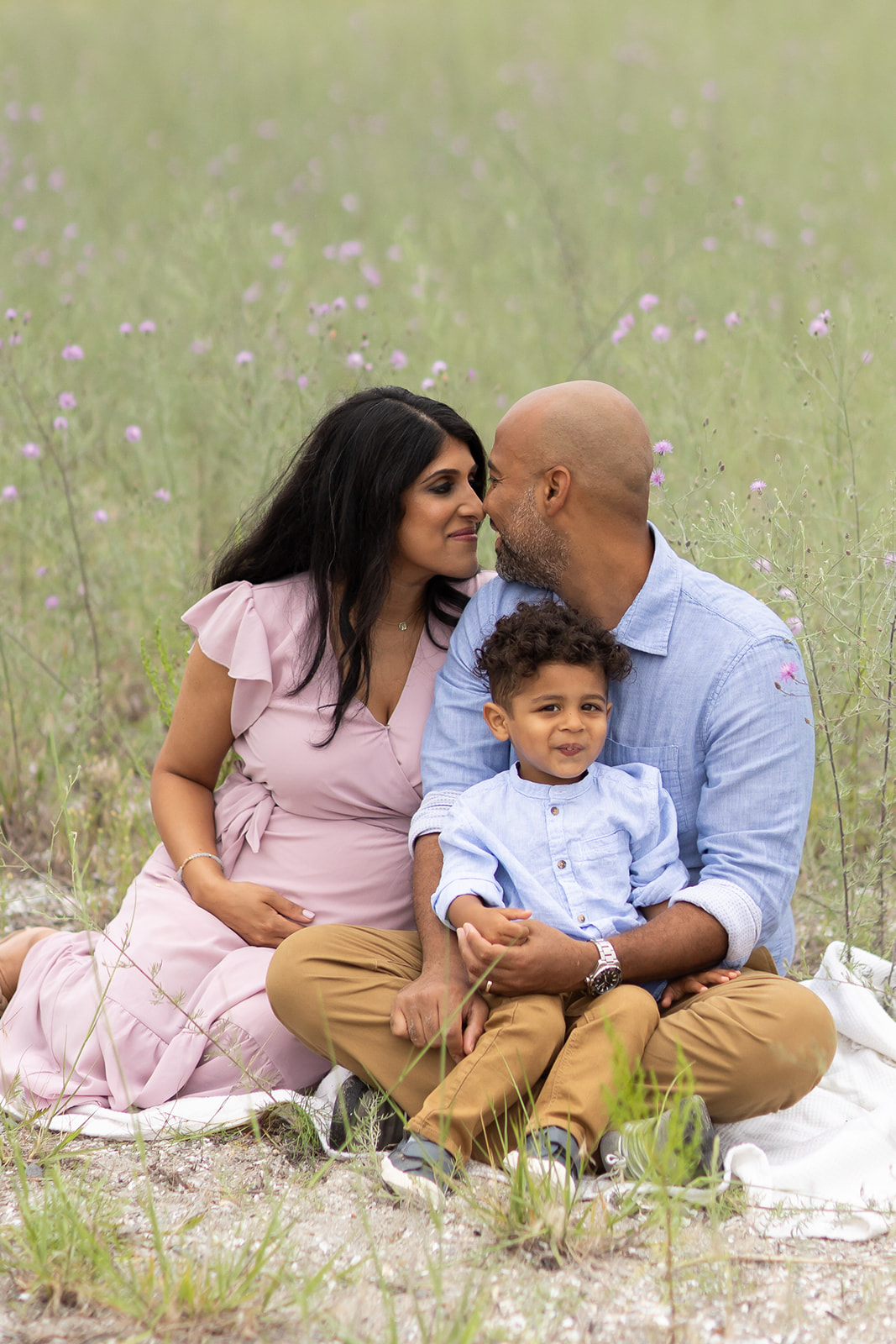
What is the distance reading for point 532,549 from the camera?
249 centimetres

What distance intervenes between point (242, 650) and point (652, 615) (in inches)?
33.5

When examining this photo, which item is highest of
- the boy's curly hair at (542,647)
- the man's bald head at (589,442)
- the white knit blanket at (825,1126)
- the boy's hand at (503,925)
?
the man's bald head at (589,442)

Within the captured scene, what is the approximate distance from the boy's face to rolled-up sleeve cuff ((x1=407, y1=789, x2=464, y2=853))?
0.21 meters

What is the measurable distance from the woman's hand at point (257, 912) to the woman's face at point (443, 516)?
751 millimetres

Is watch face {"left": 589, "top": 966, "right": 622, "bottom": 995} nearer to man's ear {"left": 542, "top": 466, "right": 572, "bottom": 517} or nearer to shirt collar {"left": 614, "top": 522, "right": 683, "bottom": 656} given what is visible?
shirt collar {"left": 614, "top": 522, "right": 683, "bottom": 656}

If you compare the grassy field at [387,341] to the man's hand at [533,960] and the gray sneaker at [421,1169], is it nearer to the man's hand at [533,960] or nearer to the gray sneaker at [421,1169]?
the gray sneaker at [421,1169]

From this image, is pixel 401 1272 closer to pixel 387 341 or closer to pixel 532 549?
pixel 532 549

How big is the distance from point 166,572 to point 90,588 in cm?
28

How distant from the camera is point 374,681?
8.84ft

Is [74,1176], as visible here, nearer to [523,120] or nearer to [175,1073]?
[175,1073]

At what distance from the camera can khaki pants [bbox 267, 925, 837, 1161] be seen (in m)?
2.05

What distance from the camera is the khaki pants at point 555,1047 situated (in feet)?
6.73

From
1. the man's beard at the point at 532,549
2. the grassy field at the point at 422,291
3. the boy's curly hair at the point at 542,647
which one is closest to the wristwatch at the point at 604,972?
the boy's curly hair at the point at 542,647

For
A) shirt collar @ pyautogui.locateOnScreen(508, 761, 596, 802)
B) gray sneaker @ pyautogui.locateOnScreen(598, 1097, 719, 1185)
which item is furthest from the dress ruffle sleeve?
gray sneaker @ pyautogui.locateOnScreen(598, 1097, 719, 1185)
